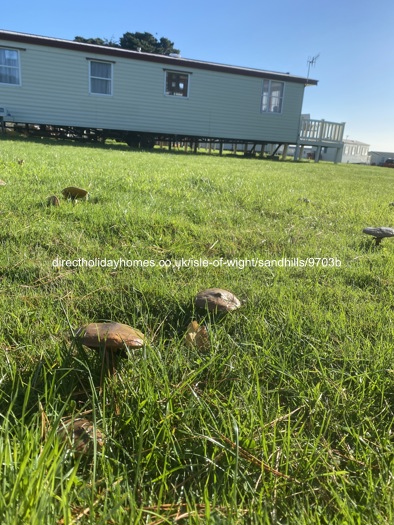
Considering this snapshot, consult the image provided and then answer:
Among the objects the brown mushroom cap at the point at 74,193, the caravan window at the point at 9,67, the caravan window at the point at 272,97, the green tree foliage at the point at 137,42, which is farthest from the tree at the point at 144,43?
the brown mushroom cap at the point at 74,193

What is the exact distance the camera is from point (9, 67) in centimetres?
1442

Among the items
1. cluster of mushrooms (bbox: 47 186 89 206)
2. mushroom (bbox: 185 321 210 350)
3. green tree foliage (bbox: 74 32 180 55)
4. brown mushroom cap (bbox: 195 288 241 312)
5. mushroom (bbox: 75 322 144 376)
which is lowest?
mushroom (bbox: 185 321 210 350)

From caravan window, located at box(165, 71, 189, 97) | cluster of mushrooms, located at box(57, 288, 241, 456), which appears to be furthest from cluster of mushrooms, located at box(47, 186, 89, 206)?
caravan window, located at box(165, 71, 189, 97)

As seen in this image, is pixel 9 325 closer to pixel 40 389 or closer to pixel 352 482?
pixel 40 389

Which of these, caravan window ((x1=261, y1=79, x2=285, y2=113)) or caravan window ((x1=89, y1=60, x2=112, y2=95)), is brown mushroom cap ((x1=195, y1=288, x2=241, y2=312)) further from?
caravan window ((x1=261, y1=79, x2=285, y2=113))

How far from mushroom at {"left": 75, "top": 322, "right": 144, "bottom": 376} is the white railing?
66.7ft

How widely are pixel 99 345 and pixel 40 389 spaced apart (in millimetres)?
249

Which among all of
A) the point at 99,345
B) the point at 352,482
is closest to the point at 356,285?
the point at 352,482

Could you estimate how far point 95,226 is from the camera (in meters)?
2.75

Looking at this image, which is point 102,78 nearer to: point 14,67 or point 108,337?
point 14,67

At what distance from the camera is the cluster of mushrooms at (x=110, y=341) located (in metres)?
0.93

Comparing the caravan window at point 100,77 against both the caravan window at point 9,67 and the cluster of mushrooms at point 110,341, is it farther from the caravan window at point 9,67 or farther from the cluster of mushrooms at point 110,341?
the cluster of mushrooms at point 110,341

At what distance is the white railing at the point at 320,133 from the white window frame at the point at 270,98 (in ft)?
5.20

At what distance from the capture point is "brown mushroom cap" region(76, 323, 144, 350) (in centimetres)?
109
